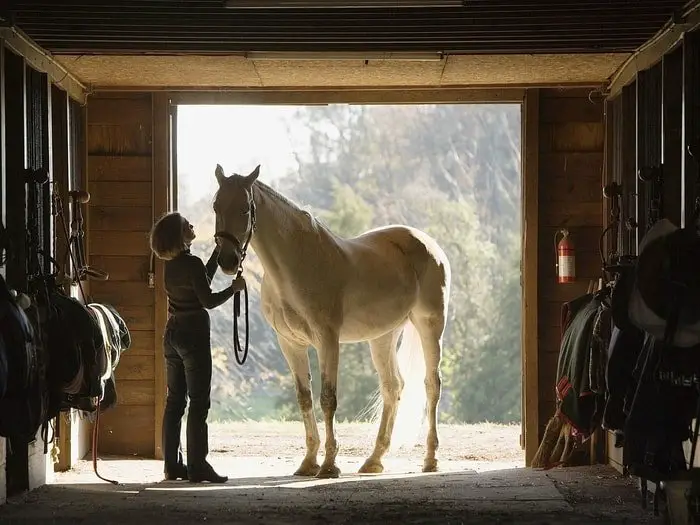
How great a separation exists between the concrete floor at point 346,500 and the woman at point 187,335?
238 mm

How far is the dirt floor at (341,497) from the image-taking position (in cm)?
432

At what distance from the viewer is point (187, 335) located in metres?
5.45

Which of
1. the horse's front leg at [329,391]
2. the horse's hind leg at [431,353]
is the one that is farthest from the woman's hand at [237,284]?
the horse's hind leg at [431,353]

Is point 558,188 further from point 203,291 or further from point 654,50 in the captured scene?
point 203,291

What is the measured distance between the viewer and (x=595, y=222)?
22.1ft

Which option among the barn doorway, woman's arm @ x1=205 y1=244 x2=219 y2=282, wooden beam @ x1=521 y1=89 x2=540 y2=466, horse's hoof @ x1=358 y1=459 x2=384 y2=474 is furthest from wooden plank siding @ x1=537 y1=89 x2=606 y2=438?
the barn doorway

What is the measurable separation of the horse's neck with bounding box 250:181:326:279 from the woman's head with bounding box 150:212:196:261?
21.4 inches

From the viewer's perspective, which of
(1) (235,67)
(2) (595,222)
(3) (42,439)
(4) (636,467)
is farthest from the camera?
(2) (595,222)

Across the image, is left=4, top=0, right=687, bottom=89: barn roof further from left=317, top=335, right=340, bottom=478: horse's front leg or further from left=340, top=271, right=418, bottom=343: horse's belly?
left=317, top=335, right=340, bottom=478: horse's front leg

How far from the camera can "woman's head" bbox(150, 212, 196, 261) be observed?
5.39 m

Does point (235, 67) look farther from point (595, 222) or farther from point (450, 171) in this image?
point (450, 171)

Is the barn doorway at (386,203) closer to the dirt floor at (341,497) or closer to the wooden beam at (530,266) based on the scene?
the wooden beam at (530,266)

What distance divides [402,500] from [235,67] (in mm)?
2794

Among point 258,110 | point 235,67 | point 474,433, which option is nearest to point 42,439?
point 235,67
